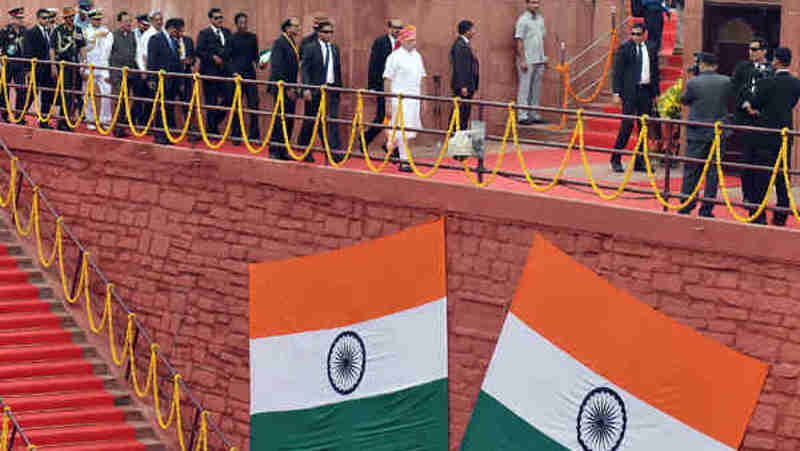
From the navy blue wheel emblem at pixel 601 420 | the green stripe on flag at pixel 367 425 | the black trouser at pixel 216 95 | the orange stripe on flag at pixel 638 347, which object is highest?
the black trouser at pixel 216 95

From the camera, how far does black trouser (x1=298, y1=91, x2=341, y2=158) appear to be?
748 inches

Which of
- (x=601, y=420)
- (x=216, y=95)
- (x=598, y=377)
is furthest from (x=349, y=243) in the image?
(x=216, y=95)

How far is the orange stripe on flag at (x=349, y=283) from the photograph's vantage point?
16641mm

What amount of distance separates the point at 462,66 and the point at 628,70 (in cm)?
199

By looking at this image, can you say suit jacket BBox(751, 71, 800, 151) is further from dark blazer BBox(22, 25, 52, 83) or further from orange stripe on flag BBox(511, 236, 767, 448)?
dark blazer BBox(22, 25, 52, 83)

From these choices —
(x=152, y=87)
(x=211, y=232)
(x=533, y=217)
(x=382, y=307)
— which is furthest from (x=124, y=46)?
(x=533, y=217)

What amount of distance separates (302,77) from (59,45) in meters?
4.43

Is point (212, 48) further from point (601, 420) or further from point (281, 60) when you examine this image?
point (601, 420)

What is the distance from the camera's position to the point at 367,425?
17.2 meters

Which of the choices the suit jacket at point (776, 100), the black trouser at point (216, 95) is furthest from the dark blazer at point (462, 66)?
the suit jacket at point (776, 100)

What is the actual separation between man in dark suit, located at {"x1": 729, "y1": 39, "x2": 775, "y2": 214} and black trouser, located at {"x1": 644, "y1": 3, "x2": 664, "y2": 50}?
457cm

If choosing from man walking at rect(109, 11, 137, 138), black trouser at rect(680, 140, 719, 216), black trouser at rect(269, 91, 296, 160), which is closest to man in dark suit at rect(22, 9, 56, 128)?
man walking at rect(109, 11, 137, 138)

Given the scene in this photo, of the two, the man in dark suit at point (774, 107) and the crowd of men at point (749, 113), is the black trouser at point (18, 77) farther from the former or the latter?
the man in dark suit at point (774, 107)

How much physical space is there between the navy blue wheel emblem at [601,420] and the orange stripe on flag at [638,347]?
182mm
